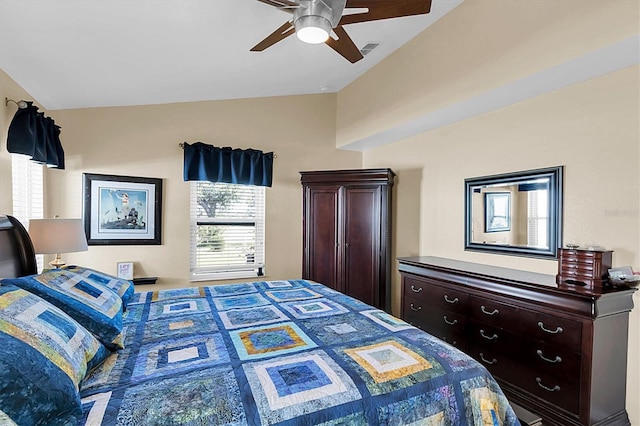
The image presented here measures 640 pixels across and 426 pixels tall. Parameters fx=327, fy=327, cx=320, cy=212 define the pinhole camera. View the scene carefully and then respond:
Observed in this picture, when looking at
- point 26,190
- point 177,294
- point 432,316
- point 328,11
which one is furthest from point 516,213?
point 26,190

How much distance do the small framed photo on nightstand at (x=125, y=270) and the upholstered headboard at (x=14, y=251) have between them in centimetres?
120

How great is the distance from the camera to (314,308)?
6.79 ft

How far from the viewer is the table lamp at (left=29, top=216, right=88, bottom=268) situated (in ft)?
7.74

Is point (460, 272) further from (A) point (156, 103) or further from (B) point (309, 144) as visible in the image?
(A) point (156, 103)

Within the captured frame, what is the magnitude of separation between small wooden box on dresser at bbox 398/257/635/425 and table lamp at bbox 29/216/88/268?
2.95 metres

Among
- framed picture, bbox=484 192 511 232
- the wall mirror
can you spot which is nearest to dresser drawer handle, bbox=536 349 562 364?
the wall mirror

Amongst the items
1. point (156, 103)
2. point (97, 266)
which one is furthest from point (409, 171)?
point (97, 266)

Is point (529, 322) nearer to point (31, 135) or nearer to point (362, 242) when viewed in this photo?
point (362, 242)

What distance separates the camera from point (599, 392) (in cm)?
189

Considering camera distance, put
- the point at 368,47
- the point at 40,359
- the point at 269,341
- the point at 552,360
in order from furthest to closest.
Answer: the point at 368,47 < the point at 552,360 < the point at 269,341 < the point at 40,359

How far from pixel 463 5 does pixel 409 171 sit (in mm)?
1682

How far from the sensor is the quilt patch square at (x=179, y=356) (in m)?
1.25

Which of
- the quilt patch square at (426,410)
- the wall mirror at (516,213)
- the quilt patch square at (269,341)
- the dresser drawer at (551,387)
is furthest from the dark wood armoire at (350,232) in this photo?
the quilt patch square at (426,410)

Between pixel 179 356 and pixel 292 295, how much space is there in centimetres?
114
